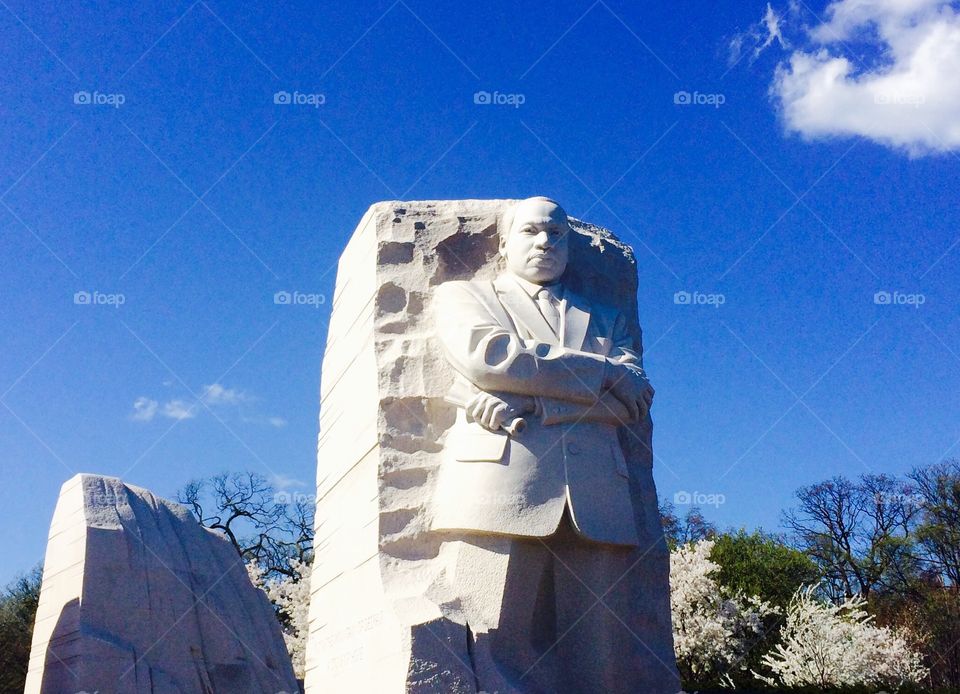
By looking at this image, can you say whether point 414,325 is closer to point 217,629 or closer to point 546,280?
point 546,280

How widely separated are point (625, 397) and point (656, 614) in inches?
49.2

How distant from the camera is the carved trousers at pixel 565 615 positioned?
15.6 feet

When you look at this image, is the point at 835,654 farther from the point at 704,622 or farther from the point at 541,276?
the point at 541,276

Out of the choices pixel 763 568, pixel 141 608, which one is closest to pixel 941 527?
pixel 763 568

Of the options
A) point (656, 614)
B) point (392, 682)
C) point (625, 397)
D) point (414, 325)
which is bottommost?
point (392, 682)

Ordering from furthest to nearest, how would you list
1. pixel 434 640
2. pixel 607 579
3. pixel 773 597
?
pixel 773 597, pixel 607 579, pixel 434 640

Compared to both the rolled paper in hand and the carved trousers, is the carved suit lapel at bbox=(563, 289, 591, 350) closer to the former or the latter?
the rolled paper in hand

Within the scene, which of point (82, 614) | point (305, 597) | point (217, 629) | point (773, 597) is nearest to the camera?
point (82, 614)

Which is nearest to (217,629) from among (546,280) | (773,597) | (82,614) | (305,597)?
(82,614)

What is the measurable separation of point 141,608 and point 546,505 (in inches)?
171

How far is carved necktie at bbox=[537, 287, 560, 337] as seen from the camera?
538 cm

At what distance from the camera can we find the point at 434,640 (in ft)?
14.7

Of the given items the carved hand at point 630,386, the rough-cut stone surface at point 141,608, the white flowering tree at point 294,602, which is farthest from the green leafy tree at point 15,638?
the carved hand at point 630,386

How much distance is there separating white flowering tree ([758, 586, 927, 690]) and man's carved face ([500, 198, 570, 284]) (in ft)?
35.9
